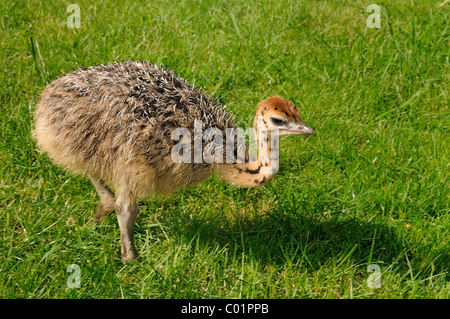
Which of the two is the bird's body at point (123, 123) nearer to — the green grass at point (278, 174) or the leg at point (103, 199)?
the leg at point (103, 199)

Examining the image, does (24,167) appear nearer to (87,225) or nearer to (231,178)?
(87,225)

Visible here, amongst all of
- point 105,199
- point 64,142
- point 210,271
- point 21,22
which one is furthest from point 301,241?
point 21,22

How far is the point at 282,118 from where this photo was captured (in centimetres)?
404

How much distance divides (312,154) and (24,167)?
268cm

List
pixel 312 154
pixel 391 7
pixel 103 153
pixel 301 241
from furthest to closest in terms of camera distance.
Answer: pixel 391 7 → pixel 312 154 → pixel 301 241 → pixel 103 153

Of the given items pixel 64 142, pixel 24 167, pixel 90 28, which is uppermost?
pixel 90 28

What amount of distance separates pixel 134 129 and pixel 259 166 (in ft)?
3.17

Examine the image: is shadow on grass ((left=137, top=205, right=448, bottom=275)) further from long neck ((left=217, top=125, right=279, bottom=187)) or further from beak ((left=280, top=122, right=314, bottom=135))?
beak ((left=280, top=122, right=314, bottom=135))

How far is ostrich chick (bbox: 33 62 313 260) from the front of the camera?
4098 mm

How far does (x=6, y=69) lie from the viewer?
600cm

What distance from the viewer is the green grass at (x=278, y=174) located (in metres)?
4.30

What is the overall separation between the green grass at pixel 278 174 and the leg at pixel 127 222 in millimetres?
110

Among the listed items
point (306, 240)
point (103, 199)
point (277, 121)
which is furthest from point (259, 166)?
point (103, 199)

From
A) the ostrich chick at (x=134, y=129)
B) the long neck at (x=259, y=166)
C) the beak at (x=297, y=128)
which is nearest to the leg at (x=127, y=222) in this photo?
the ostrich chick at (x=134, y=129)
